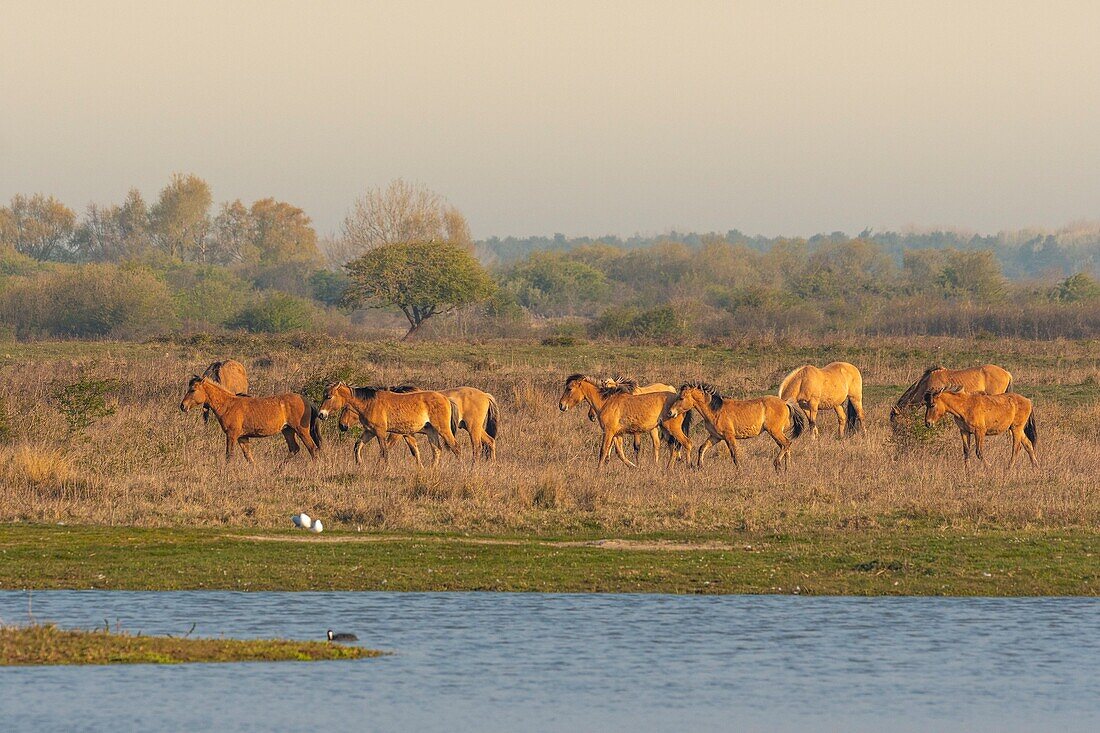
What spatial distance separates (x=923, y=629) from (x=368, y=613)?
4.45m

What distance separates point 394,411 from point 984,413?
27.3 ft

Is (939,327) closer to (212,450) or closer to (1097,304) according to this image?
(1097,304)

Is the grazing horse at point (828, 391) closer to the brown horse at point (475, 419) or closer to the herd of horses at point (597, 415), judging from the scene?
the herd of horses at point (597, 415)

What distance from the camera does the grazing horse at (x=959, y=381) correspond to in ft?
84.4

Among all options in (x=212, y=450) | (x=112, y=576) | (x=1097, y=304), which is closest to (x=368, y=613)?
(x=112, y=576)

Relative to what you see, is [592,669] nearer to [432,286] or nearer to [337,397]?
[337,397]

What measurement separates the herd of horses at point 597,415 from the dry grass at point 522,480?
418 mm

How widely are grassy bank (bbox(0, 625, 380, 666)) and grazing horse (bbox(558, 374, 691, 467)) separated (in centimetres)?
1096

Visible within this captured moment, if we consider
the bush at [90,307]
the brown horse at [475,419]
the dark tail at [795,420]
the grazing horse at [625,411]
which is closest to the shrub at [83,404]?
the brown horse at [475,419]

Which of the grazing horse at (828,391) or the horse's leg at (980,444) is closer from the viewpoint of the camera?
the horse's leg at (980,444)

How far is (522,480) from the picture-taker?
19281mm

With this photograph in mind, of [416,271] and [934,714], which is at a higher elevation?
[416,271]

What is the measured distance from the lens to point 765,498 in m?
19.0

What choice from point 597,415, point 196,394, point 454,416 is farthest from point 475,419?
point 196,394
